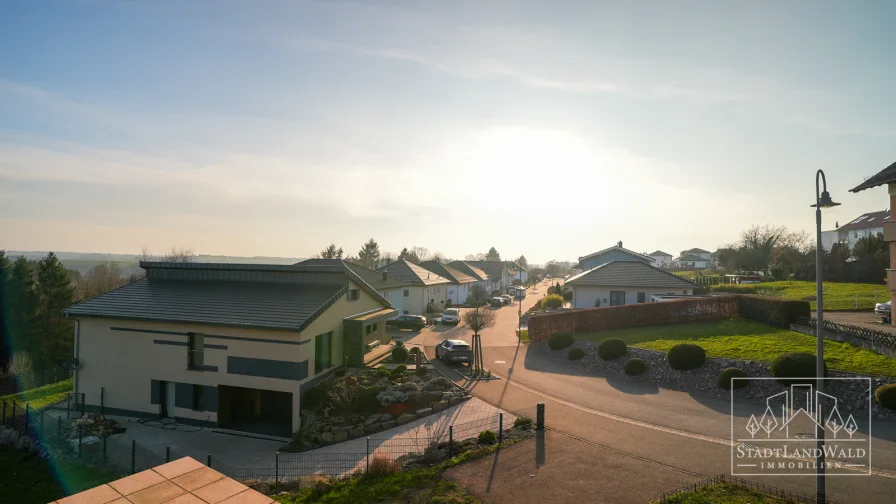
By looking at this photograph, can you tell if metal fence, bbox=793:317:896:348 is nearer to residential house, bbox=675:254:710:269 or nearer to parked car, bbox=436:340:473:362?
parked car, bbox=436:340:473:362

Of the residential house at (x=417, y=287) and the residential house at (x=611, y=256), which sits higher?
the residential house at (x=611, y=256)

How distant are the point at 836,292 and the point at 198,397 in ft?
189

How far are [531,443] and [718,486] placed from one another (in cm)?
566

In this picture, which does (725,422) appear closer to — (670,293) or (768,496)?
(768,496)

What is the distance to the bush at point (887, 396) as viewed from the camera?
56.9ft

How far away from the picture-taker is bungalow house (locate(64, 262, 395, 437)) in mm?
18922

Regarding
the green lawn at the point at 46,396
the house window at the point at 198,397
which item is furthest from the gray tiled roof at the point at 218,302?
the green lawn at the point at 46,396

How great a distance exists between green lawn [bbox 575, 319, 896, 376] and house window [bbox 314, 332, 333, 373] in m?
17.5

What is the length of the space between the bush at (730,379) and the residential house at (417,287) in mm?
32285

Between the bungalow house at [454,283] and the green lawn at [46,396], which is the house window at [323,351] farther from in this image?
the bungalow house at [454,283]

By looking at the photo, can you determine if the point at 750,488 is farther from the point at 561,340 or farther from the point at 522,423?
the point at 561,340

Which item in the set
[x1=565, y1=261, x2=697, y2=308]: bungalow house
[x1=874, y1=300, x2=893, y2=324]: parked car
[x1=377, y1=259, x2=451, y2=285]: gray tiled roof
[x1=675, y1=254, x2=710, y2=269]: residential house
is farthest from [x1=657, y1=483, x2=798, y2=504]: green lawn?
Result: [x1=675, y1=254, x2=710, y2=269]: residential house

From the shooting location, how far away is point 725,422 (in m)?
18.0

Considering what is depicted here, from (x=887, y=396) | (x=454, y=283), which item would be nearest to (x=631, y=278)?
(x=454, y=283)
